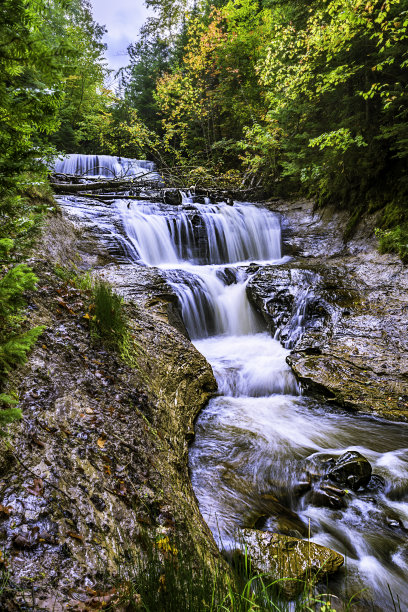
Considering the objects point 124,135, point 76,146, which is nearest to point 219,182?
point 124,135

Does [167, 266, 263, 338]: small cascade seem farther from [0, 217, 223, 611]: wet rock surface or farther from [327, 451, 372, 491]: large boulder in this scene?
[327, 451, 372, 491]: large boulder

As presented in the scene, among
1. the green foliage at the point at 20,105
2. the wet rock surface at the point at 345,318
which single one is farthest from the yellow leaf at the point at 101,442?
the wet rock surface at the point at 345,318

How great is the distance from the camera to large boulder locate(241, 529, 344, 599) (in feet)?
7.33

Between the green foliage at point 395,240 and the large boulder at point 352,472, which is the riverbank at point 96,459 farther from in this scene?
the green foliage at point 395,240

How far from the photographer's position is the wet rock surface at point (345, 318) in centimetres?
477

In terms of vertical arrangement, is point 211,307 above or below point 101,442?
above

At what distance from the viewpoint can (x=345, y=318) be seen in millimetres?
6059

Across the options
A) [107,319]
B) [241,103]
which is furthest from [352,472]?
→ [241,103]

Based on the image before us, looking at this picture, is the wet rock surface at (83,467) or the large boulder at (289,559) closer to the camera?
the wet rock surface at (83,467)

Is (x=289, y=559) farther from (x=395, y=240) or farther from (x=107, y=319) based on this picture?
(x=395, y=240)

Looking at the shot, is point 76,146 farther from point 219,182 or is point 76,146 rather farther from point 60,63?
point 60,63

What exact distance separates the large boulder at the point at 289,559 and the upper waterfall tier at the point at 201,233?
23.6ft

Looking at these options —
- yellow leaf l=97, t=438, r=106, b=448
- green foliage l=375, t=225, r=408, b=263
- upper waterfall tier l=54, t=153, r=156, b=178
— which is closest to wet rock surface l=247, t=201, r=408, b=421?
green foliage l=375, t=225, r=408, b=263

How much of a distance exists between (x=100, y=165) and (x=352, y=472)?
20448mm
